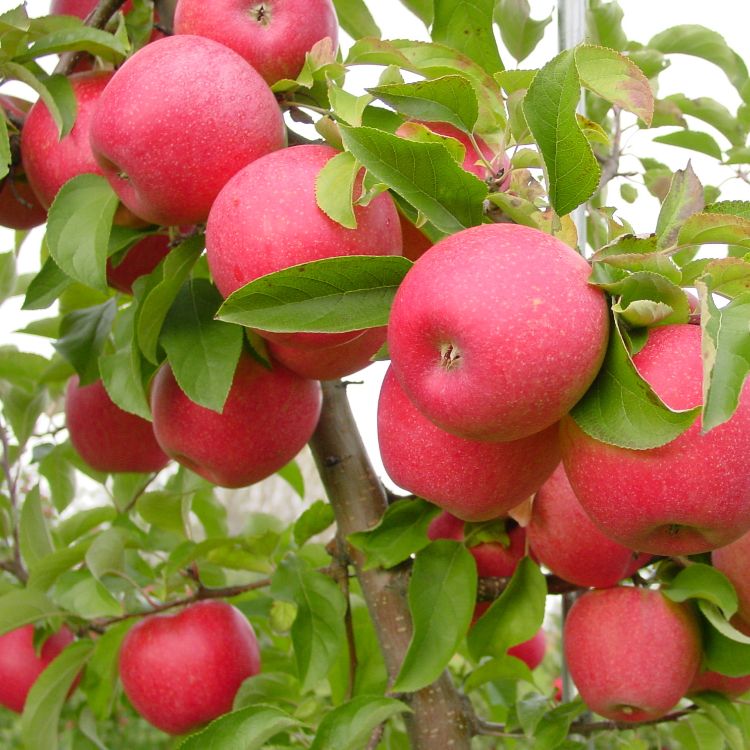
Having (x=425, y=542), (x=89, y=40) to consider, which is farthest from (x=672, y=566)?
(x=89, y=40)

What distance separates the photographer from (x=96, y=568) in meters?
1.01

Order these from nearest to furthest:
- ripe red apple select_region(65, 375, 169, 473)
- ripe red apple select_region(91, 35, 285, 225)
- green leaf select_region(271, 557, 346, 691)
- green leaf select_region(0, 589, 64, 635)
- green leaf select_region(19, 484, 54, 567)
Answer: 1. ripe red apple select_region(91, 35, 285, 225)
2. green leaf select_region(271, 557, 346, 691)
3. green leaf select_region(0, 589, 64, 635)
4. ripe red apple select_region(65, 375, 169, 473)
5. green leaf select_region(19, 484, 54, 567)

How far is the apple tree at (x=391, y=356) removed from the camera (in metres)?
0.55

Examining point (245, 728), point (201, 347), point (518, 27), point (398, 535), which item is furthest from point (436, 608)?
point (518, 27)

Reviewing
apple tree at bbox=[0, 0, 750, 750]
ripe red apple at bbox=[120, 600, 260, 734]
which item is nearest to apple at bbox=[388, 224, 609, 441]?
apple tree at bbox=[0, 0, 750, 750]

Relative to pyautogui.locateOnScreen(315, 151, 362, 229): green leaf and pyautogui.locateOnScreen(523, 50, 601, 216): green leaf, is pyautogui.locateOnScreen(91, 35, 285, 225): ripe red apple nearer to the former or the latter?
pyautogui.locateOnScreen(315, 151, 362, 229): green leaf

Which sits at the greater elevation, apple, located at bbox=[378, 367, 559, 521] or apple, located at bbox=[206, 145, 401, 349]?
apple, located at bbox=[206, 145, 401, 349]

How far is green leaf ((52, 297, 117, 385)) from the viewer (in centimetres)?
103

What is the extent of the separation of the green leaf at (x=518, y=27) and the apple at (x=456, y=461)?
58 cm

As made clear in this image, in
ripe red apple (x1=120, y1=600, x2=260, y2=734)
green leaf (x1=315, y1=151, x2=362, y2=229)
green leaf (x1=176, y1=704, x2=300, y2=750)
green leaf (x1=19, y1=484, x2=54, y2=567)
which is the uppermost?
green leaf (x1=315, y1=151, x2=362, y2=229)

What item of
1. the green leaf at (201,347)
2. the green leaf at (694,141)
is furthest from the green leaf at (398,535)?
the green leaf at (694,141)

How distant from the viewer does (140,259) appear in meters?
0.96

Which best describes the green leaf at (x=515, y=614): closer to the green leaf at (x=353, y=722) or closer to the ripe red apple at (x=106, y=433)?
the green leaf at (x=353, y=722)

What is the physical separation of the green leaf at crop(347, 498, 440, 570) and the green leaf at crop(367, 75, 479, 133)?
0.40 metres
